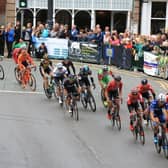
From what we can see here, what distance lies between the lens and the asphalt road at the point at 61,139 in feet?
43.2

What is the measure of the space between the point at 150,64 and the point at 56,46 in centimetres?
684

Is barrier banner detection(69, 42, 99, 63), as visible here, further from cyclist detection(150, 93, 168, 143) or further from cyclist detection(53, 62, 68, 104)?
cyclist detection(150, 93, 168, 143)

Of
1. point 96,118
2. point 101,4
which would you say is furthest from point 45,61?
point 101,4

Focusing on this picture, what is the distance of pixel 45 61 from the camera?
71.4 feet

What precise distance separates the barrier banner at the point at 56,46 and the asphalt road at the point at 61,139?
442 inches

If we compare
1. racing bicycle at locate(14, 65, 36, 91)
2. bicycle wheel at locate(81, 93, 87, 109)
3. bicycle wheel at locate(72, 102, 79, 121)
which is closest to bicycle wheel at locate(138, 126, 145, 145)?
bicycle wheel at locate(72, 102, 79, 121)

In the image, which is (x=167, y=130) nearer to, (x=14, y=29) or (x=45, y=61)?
(x=45, y=61)

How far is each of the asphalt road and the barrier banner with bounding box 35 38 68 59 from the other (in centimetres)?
1123

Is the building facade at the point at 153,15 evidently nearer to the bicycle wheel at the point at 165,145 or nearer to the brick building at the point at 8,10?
the brick building at the point at 8,10

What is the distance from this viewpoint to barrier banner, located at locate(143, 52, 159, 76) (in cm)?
2739

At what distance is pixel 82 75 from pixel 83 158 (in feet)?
20.5

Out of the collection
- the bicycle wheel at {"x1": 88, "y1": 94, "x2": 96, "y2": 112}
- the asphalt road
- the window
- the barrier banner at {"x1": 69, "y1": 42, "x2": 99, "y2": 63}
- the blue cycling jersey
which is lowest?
the asphalt road

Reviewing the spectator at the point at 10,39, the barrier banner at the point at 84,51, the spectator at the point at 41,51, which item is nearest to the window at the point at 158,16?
the barrier banner at the point at 84,51

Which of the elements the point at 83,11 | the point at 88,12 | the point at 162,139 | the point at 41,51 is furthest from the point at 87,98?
the point at 83,11
